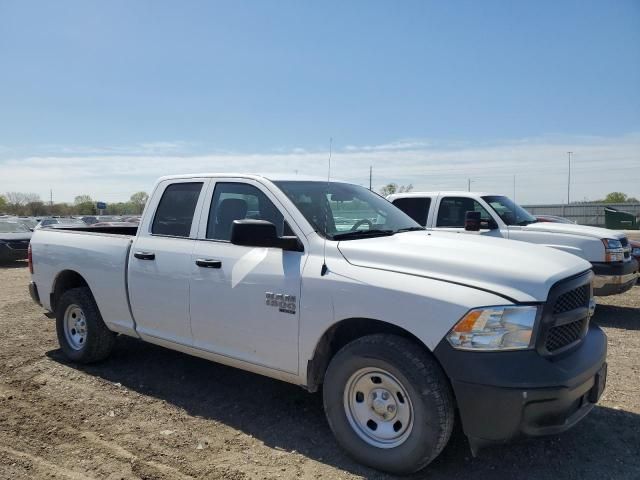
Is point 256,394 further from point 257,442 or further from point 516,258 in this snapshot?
point 516,258

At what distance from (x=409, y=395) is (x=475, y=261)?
919 millimetres

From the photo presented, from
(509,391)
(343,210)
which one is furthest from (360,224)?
(509,391)

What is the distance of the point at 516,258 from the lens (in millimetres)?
3375

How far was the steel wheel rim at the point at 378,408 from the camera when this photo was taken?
3266 mm

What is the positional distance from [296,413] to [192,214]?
6.37ft

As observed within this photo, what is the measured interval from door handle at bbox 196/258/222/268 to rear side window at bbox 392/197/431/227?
5.30 m

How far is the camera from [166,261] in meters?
4.56

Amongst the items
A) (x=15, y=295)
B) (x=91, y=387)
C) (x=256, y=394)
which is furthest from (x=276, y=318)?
(x=15, y=295)

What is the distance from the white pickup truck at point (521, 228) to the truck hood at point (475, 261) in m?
4.18

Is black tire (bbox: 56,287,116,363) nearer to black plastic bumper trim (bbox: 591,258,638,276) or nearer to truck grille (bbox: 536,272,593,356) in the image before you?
truck grille (bbox: 536,272,593,356)

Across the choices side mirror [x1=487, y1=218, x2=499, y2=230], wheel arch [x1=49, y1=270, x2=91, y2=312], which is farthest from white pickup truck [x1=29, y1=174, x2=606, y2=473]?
side mirror [x1=487, y1=218, x2=499, y2=230]

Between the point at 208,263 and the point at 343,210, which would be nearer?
the point at 208,263

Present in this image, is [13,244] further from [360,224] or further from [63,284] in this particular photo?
[360,224]

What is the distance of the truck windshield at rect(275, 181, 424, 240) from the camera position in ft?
13.0
